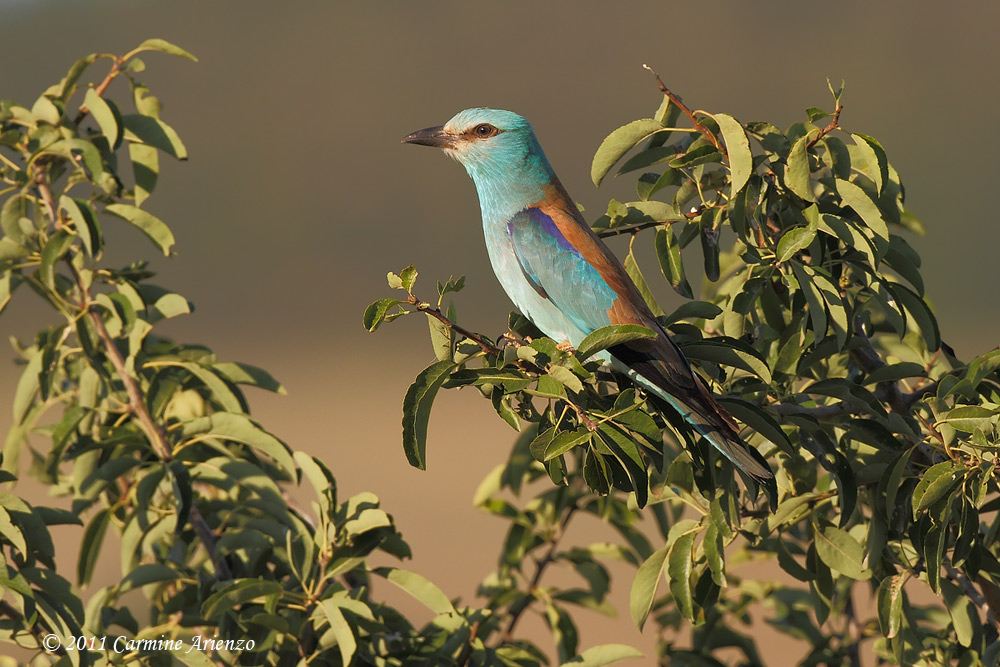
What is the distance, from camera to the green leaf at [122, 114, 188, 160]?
354 cm

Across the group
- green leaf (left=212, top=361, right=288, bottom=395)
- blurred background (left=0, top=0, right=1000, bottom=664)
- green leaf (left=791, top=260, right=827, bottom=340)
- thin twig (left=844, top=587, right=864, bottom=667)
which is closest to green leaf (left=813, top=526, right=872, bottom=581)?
green leaf (left=791, top=260, right=827, bottom=340)

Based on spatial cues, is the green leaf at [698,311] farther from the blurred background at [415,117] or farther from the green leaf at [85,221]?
the blurred background at [415,117]

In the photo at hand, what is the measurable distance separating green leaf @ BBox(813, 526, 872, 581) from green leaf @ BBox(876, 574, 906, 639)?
6 cm

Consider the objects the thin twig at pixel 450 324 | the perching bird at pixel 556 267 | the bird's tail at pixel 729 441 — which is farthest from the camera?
the perching bird at pixel 556 267

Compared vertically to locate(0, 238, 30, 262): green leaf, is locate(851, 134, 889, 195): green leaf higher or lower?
higher

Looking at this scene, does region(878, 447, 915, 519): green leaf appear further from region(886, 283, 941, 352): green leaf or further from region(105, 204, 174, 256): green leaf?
region(105, 204, 174, 256): green leaf

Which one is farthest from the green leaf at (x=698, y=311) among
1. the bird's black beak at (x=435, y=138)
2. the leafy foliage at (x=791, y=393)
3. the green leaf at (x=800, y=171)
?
the bird's black beak at (x=435, y=138)

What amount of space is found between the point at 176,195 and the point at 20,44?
74.9ft

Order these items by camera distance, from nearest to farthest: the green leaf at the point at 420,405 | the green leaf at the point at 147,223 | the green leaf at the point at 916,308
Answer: the green leaf at the point at 420,405
the green leaf at the point at 916,308
the green leaf at the point at 147,223

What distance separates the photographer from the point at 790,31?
59.1 metres

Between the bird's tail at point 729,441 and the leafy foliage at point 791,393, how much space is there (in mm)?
43

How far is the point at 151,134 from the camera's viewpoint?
3561 millimetres

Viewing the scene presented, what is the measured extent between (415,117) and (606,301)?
49.4 meters

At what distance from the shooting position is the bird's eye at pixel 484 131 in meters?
4.16
